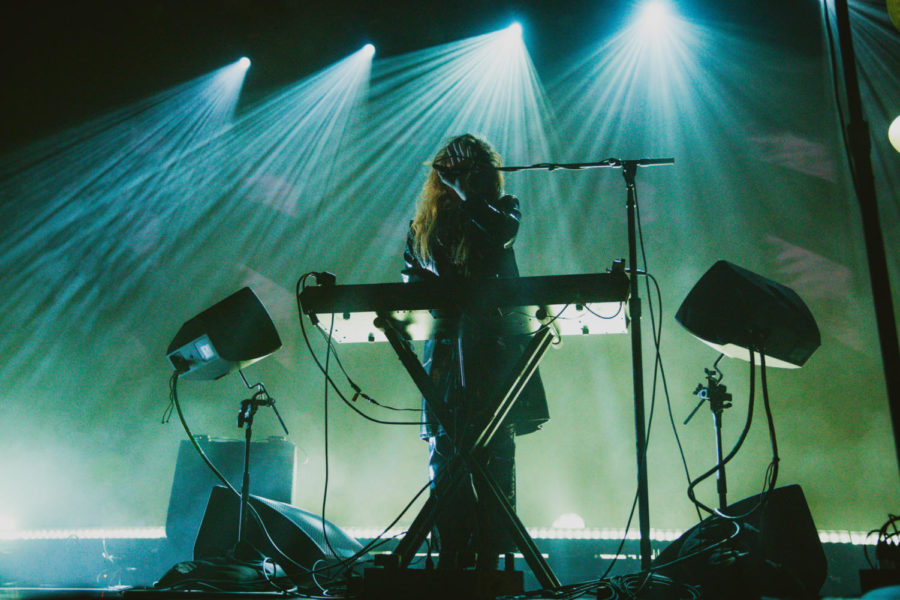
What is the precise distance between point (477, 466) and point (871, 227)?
1059mm

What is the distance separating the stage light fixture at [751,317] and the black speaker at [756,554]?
0.43 metres

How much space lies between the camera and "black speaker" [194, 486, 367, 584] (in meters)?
2.19

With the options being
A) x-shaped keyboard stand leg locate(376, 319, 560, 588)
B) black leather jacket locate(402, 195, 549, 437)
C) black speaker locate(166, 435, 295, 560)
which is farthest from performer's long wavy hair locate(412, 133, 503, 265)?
black speaker locate(166, 435, 295, 560)

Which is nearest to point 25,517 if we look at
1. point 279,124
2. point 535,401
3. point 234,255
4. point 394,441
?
point 234,255

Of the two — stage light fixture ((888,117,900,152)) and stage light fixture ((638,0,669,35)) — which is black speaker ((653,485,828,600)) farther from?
stage light fixture ((638,0,669,35))

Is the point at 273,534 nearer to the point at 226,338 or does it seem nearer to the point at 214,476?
the point at 226,338

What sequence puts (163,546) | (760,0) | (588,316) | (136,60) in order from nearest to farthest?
(588,316), (163,546), (760,0), (136,60)

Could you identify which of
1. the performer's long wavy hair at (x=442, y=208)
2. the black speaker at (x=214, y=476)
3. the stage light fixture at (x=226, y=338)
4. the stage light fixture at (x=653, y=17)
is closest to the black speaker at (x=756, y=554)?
the performer's long wavy hair at (x=442, y=208)

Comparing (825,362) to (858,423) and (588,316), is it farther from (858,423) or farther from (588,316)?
(588,316)

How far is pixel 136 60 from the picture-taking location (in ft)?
16.8

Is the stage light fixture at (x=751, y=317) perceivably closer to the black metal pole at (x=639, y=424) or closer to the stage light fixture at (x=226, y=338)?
the black metal pole at (x=639, y=424)

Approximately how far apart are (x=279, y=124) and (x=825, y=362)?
4.47m

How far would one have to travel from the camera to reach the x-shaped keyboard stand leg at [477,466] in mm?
1647

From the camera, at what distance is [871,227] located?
121cm
